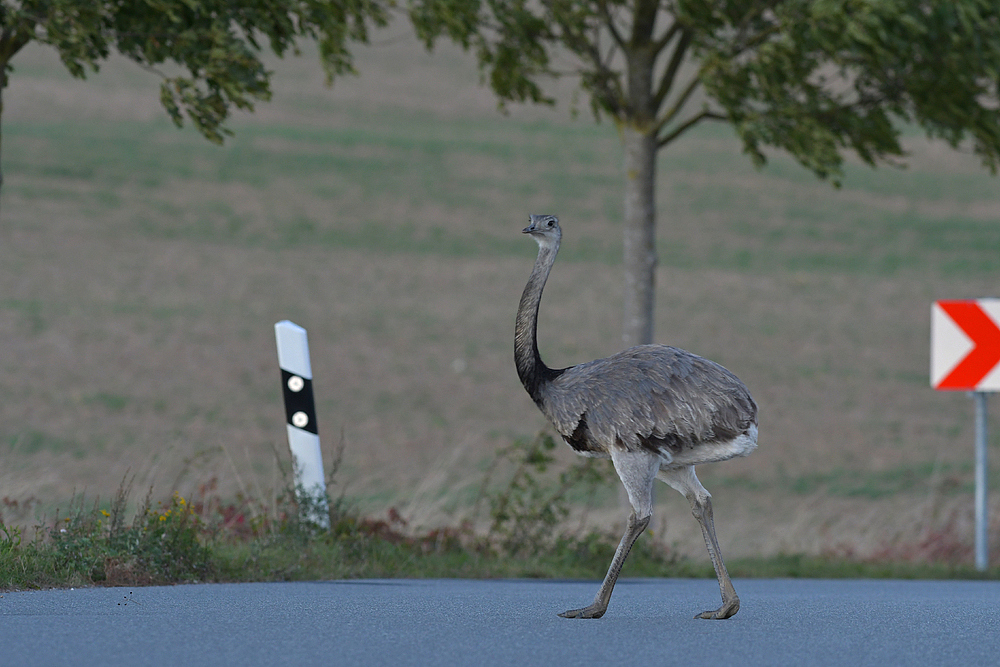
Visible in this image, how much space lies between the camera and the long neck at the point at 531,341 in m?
7.65

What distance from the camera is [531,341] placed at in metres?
7.69

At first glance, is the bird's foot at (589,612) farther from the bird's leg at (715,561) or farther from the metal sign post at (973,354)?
the metal sign post at (973,354)

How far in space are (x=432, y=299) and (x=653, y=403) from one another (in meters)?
30.1

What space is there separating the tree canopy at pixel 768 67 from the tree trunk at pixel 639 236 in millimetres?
12

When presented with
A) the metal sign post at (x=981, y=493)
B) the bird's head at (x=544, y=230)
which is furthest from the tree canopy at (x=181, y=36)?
the metal sign post at (x=981, y=493)

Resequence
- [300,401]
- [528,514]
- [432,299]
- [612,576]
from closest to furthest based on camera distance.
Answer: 1. [612,576]
2. [300,401]
3. [528,514]
4. [432,299]

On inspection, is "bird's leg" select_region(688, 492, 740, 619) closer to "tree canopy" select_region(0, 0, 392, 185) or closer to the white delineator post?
the white delineator post

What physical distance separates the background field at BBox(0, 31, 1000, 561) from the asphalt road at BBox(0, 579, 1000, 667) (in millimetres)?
2987

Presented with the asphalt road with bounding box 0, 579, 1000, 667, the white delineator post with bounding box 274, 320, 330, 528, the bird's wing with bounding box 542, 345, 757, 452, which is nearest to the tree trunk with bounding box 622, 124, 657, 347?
the white delineator post with bounding box 274, 320, 330, 528

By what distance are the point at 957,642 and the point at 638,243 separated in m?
7.20

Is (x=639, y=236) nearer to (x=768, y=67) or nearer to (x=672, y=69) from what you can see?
(x=672, y=69)

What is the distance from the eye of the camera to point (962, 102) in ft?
42.4

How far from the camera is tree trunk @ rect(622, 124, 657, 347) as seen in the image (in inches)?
529

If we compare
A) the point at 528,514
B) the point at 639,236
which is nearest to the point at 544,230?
the point at 528,514
